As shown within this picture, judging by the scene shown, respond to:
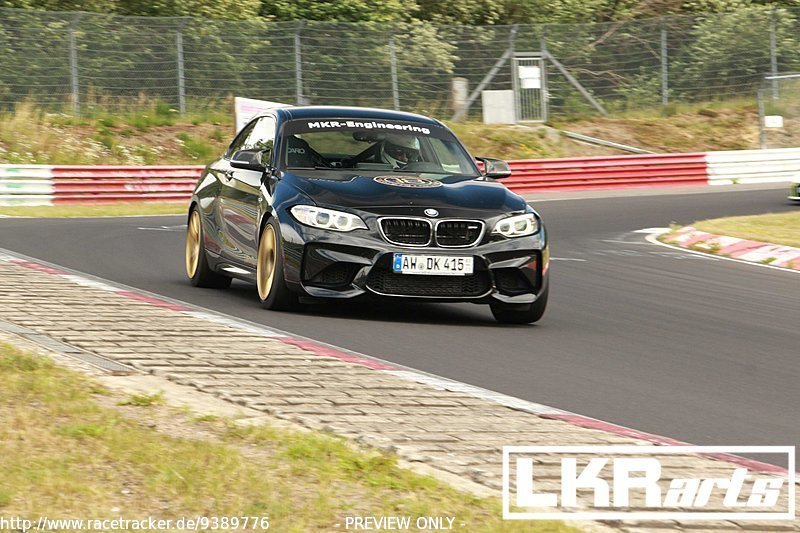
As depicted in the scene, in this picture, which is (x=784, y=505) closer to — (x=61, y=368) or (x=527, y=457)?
(x=527, y=457)

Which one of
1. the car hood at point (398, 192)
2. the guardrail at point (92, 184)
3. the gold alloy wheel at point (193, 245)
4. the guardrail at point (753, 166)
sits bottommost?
the guardrail at point (753, 166)

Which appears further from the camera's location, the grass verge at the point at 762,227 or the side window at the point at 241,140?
the grass verge at the point at 762,227

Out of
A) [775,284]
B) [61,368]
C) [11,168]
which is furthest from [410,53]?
[61,368]

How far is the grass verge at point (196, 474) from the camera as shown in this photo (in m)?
4.41

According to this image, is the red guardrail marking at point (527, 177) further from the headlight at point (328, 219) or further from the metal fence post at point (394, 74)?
the headlight at point (328, 219)

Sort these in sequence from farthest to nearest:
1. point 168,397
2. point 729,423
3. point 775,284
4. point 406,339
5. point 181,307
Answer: point 775,284, point 181,307, point 406,339, point 729,423, point 168,397

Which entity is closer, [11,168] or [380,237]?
[380,237]

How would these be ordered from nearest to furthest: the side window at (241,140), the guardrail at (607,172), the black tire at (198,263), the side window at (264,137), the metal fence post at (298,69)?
1. the side window at (264,137)
2. the black tire at (198,263)
3. the side window at (241,140)
4. the guardrail at (607,172)
5. the metal fence post at (298,69)

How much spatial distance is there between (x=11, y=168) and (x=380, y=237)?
16753 mm

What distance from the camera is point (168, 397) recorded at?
620 cm

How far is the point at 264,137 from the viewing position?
11016 mm

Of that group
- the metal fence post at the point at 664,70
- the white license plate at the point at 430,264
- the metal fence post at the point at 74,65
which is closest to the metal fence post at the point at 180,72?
the metal fence post at the point at 74,65

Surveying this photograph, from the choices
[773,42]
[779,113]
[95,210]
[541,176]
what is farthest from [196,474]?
[773,42]

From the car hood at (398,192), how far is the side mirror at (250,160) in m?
0.31
